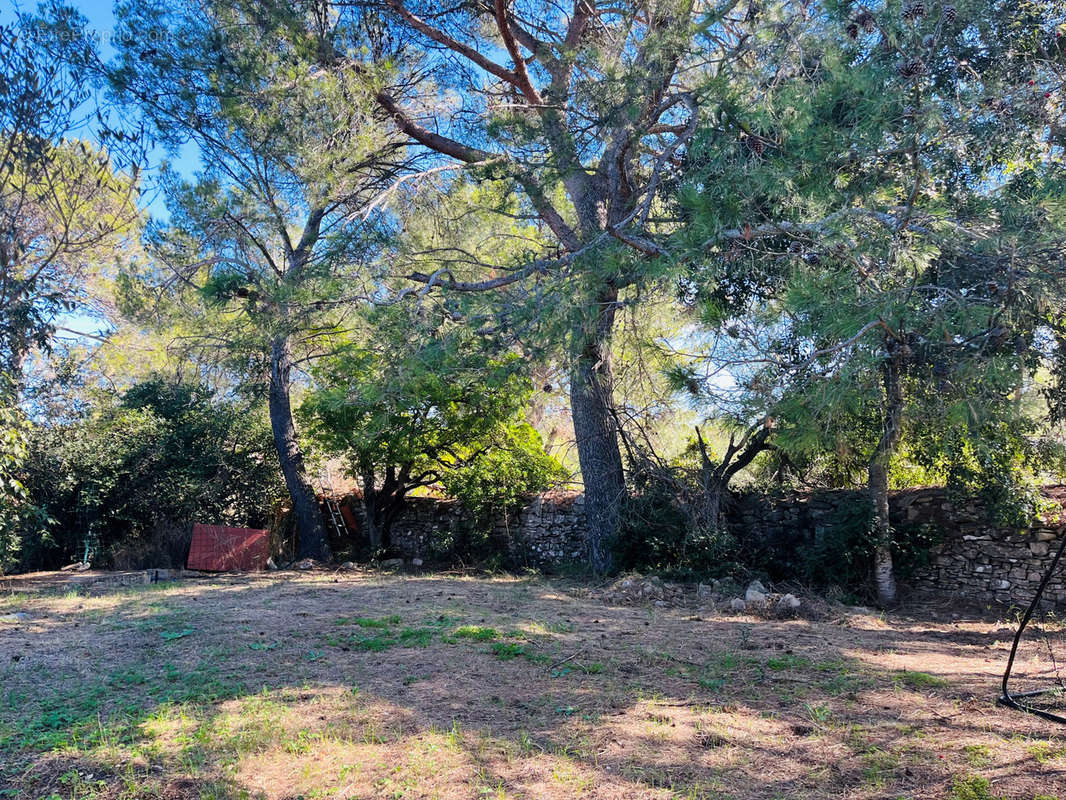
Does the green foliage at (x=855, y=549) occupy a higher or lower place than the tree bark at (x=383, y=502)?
lower

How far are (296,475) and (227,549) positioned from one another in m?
1.58

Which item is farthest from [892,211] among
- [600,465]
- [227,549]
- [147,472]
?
[147,472]

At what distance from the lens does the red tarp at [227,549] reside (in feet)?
36.5

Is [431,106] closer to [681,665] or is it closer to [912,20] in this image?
[912,20]

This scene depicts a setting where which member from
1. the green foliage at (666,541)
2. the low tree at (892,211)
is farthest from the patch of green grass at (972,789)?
the green foliage at (666,541)

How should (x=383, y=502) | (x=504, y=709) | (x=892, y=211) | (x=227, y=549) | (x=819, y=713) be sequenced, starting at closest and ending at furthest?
(x=819, y=713) < (x=504, y=709) < (x=892, y=211) < (x=227, y=549) < (x=383, y=502)

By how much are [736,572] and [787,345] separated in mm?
4137

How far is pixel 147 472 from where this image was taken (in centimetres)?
1197

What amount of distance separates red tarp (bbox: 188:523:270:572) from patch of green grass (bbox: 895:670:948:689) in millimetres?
9733

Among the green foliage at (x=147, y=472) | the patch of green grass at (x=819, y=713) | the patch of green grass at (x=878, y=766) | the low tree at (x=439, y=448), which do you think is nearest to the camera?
the patch of green grass at (x=878, y=766)

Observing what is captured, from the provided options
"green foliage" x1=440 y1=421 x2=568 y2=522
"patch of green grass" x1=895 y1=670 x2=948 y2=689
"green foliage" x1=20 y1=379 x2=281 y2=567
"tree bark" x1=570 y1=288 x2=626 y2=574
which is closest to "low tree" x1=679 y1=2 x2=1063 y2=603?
"patch of green grass" x1=895 y1=670 x2=948 y2=689

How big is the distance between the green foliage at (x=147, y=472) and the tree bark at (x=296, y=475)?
76cm

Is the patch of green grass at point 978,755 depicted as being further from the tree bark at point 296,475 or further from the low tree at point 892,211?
the tree bark at point 296,475

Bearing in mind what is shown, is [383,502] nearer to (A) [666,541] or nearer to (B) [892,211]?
(A) [666,541]
